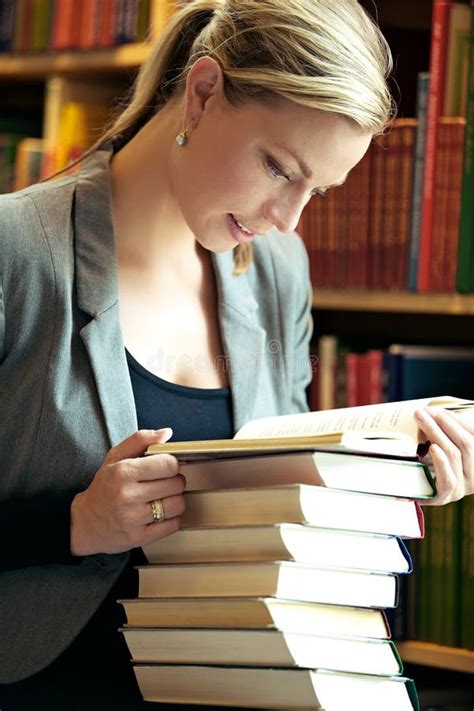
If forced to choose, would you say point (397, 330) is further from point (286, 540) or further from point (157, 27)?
point (286, 540)

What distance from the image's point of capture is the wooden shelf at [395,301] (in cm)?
163

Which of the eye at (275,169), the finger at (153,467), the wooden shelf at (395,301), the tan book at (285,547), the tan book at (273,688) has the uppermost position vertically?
the eye at (275,169)

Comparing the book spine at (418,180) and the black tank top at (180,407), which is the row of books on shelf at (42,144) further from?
the black tank top at (180,407)

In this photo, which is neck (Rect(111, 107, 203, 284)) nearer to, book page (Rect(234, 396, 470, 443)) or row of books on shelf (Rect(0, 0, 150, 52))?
book page (Rect(234, 396, 470, 443))

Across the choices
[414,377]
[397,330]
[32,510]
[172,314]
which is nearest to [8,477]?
[32,510]

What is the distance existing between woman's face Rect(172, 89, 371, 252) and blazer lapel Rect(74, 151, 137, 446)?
11 centimetres

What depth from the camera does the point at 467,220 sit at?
1613 millimetres

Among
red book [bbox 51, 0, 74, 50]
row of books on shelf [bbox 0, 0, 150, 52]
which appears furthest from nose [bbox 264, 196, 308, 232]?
red book [bbox 51, 0, 74, 50]

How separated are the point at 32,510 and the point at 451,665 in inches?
31.5

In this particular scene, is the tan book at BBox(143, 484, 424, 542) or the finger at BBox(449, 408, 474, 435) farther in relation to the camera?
the finger at BBox(449, 408, 474, 435)

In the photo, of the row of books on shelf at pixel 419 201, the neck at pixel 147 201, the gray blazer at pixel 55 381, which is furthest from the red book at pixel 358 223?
the gray blazer at pixel 55 381

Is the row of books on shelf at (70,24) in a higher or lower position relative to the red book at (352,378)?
higher

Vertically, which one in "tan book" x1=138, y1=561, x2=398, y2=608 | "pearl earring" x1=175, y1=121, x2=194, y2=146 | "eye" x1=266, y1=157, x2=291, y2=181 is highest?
"pearl earring" x1=175, y1=121, x2=194, y2=146

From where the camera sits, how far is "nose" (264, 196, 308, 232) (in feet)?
3.99
